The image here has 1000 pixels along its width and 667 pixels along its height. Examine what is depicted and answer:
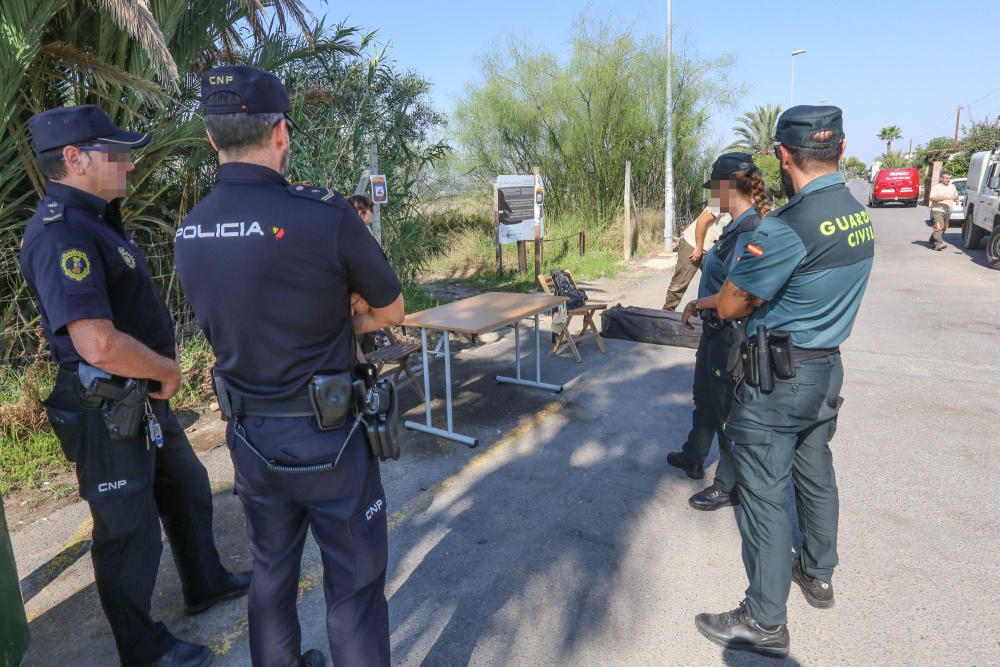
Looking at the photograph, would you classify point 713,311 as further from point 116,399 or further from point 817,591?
point 116,399

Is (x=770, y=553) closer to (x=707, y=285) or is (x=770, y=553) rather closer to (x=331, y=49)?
(x=707, y=285)

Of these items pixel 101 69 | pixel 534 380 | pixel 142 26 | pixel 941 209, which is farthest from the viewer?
pixel 941 209

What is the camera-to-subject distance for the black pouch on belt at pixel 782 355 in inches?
88.4

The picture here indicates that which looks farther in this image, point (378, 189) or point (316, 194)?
point (378, 189)

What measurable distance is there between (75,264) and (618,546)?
2.50m

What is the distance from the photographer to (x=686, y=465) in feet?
12.3

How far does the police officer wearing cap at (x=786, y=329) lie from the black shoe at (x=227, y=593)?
1901 millimetres

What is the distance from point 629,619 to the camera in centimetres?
252

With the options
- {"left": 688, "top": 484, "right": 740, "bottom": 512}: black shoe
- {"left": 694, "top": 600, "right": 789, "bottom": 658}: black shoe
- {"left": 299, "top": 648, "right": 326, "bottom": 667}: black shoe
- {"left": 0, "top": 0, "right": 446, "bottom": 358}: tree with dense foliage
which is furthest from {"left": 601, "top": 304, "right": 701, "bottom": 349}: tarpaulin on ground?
{"left": 299, "top": 648, "right": 326, "bottom": 667}: black shoe

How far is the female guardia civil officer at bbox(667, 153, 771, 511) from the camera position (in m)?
3.12

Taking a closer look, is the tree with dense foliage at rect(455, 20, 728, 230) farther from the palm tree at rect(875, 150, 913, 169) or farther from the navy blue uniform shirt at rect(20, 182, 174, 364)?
the palm tree at rect(875, 150, 913, 169)

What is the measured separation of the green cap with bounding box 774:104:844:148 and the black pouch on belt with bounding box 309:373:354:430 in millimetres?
1791

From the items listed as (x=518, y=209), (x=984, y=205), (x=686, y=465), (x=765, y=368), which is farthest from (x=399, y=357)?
(x=984, y=205)

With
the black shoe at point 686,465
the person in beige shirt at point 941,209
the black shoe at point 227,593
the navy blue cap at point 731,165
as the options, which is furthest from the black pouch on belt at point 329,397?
the person in beige shirt at point 941,209
